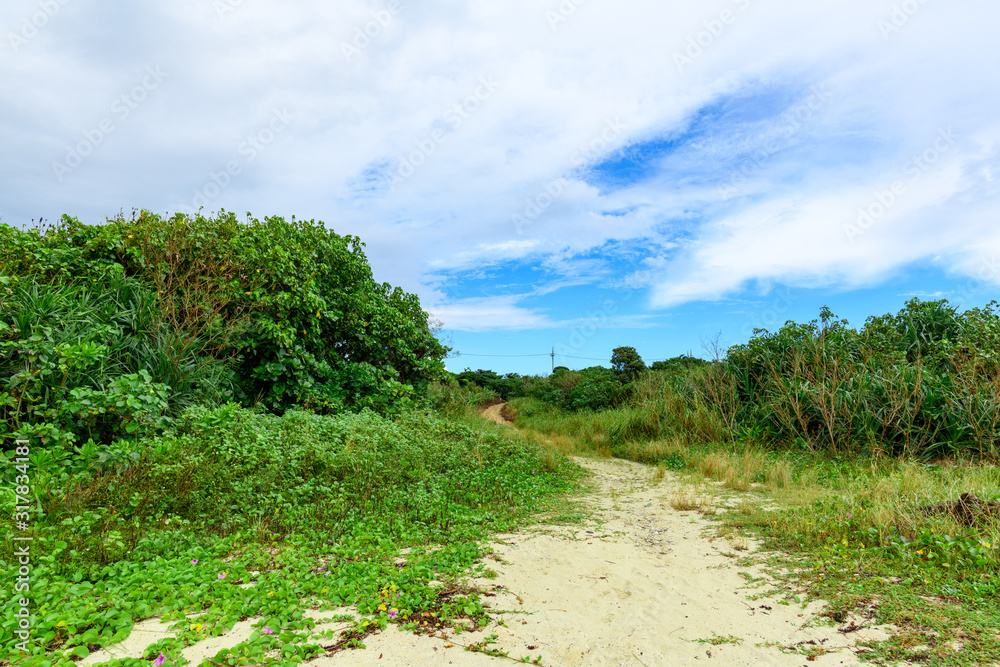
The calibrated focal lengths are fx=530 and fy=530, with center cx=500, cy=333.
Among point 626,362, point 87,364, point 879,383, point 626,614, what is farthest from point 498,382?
point 626,614

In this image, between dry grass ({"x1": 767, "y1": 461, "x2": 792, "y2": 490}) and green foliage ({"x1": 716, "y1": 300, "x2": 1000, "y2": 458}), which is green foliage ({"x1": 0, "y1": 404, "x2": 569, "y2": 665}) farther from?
green foliage ({"x1": 716, "y1": 300, "x2": 1000, "y2": 458})

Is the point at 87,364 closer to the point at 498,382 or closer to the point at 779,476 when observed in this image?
the point at 779,476

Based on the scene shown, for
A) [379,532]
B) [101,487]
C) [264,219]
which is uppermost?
[264,219]

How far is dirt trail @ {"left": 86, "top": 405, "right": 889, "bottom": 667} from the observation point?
3.29m

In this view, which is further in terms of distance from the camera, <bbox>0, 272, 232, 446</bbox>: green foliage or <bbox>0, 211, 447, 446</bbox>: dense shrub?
<bbox>0, 211, 447, 446</bbox>: dense shrub

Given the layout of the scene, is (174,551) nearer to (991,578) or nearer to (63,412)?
(63,412)

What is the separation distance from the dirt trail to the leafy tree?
52.4ft

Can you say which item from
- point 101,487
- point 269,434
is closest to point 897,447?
point 269,434

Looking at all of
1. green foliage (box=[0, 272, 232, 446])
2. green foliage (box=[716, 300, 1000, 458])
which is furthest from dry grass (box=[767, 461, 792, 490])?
green foliage (box=[0, 272, 232, 446])

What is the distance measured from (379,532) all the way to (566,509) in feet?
8.86

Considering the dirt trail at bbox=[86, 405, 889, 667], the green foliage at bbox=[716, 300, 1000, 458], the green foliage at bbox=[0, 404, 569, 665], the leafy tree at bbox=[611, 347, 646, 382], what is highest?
the leafy tree at bbox=[611, 347, 646, 382]

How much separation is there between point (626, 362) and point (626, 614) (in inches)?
745

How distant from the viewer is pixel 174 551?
180 inches

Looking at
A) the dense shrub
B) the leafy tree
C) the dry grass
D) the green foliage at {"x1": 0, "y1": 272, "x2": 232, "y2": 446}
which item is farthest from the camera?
the leafy tree
